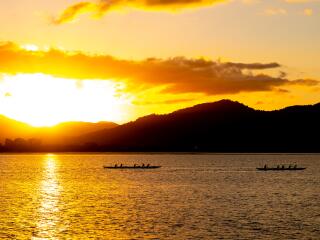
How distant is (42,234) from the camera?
7075 centimetres

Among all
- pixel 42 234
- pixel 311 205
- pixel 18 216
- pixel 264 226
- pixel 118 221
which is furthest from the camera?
pixel 311 205

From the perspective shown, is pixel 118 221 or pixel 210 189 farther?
pixel 210 189

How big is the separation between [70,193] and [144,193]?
64.0ft

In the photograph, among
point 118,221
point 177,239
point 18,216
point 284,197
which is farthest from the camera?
point 284,197

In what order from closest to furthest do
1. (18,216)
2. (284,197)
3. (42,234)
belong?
(42,234) → (18,216) → (284,197)

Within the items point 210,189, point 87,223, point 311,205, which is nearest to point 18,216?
point 87,223

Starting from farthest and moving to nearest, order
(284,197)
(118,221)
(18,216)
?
(284,197) < (18,216) < (118,221)

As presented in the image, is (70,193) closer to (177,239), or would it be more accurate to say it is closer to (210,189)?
(210,189)

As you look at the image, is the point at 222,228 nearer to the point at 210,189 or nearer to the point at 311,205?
the point at 311,205

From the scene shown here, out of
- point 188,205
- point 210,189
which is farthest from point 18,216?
point 210,189

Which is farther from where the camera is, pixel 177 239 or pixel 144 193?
pixel 144 193

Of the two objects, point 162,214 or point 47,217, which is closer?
point 47,217

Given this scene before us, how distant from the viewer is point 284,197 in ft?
391

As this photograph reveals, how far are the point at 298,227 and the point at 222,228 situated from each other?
35.8 feet
